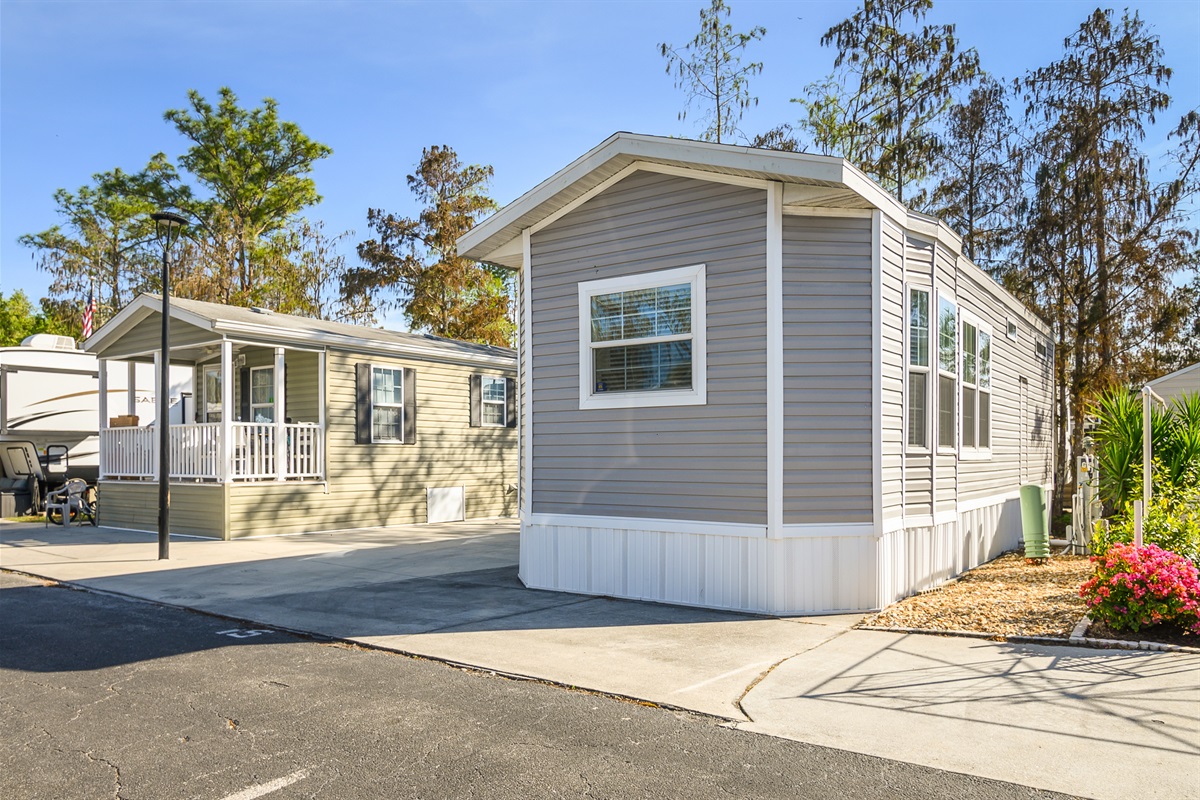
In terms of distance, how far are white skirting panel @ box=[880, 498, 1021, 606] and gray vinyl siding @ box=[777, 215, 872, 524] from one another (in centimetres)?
68

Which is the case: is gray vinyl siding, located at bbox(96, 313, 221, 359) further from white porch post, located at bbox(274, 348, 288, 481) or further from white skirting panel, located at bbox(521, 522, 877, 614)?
white skirting panel, located at bbox(521, 522, 877, 614)

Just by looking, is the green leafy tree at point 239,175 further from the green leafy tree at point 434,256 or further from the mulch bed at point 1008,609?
the mulch bed at point 1008,609

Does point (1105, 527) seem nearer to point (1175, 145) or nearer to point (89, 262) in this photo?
point (1175, 145)

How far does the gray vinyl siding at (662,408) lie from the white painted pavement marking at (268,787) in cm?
A: 452

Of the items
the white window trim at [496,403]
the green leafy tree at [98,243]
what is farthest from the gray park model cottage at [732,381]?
the green leafy tree at [98,243]

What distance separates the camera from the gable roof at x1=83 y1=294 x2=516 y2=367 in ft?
43.3

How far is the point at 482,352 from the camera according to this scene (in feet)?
59.0

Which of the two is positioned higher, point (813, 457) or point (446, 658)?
point (813, 457)

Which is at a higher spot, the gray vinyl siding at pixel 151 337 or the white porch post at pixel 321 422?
the gray vinyl siding at pixel 151 337

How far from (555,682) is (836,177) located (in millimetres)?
4421

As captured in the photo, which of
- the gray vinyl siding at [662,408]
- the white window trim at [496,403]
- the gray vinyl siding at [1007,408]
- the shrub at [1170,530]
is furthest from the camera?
the white window trim at [496,403]

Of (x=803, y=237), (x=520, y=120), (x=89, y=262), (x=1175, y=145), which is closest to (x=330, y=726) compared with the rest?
(x=803, y=237)

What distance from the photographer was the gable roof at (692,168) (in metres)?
6.96

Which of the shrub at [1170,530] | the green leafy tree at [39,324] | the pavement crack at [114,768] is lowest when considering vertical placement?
the pavement crack at [114,768]
